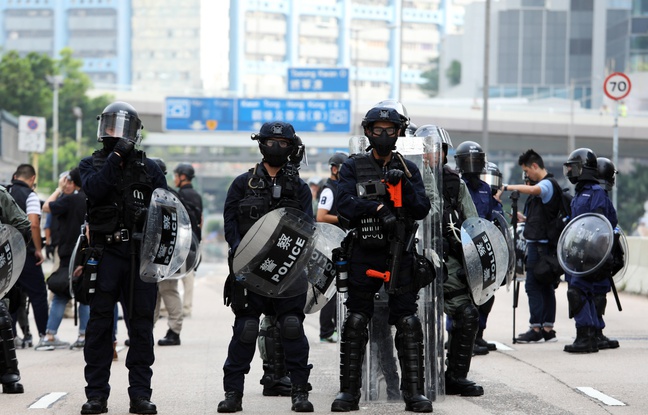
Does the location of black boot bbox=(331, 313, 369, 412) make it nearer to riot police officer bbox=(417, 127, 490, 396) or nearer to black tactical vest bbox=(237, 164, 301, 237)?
black tactical vest bbox=(237, 164, 301, 237)

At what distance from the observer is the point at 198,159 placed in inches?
5000

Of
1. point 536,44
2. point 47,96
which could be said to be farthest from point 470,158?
point 536,44

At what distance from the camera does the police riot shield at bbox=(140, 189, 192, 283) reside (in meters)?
7.61

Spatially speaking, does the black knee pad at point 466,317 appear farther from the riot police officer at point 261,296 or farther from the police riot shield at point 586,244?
the police riot shield at point 586,244

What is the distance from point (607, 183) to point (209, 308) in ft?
30.8

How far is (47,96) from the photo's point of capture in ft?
216

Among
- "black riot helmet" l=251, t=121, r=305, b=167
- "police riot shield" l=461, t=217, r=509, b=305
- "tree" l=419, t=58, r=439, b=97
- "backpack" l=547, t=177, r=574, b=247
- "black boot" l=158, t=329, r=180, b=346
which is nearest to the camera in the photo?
"black riot helmet" l=251, t=121, r=305, b=167

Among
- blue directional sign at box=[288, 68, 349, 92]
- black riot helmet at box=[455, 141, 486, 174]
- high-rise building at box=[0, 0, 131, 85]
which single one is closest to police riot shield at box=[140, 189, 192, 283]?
black riot helmet at box=[455, 141, 486, 174]

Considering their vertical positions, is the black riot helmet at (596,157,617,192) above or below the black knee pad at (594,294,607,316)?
above

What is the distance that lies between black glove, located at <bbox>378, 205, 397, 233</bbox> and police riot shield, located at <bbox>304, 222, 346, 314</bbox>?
52 cm

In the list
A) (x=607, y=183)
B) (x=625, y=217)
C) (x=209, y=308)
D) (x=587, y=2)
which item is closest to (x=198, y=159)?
(x=587, y=2)

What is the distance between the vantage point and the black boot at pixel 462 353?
8.34 meters

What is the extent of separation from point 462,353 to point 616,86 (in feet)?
51.5

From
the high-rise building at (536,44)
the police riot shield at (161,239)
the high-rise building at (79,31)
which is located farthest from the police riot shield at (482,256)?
the high-rise building at (79,31)
